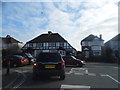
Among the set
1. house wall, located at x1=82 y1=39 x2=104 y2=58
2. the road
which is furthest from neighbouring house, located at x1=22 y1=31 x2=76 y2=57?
the road

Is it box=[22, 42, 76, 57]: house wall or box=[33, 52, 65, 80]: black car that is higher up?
box=[22, 42, 76, 57]: house wall

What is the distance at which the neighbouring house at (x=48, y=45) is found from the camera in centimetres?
5832

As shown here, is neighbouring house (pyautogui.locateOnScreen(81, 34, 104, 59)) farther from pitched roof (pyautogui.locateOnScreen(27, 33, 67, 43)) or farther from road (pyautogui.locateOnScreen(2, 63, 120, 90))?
road (pyautogui.locateOnScreen(2, 63, 120, 90))

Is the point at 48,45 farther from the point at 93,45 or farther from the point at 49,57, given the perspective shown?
the point at 49,57

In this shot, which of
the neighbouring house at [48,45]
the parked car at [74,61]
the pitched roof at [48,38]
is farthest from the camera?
the pitched roof at [48,38]

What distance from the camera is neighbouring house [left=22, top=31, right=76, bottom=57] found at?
58319mm

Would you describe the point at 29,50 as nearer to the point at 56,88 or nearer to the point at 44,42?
the point at 44,42

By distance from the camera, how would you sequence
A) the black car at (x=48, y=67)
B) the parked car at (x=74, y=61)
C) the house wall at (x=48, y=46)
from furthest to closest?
the house wall at (x=48, y=46), the parked car at (x=74, y=61), the black car at (x=48, y=67)

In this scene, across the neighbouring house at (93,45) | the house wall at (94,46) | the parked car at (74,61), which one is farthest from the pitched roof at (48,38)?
the parked car at (74,61)

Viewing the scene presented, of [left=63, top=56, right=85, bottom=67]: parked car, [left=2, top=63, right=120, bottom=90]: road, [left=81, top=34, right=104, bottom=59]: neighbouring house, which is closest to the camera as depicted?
[left=2, top=63, right=120, bottom=90]: road

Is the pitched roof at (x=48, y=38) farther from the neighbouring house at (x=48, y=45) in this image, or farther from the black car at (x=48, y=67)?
the black car at (x=48, y=67)

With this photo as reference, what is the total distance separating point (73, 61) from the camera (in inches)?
909

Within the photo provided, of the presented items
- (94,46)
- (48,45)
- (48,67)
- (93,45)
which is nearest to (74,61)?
(48,67)

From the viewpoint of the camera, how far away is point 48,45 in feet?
198
